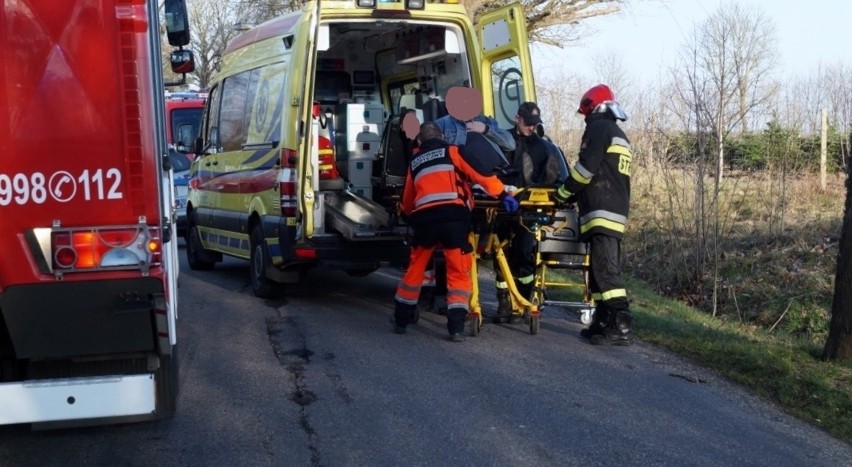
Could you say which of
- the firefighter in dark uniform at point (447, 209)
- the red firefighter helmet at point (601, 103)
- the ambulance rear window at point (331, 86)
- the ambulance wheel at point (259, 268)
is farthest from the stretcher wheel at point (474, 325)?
the ambulance rear window at point (331, 86)

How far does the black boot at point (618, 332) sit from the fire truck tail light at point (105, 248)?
14.6 feet

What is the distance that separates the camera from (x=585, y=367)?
7.15 meters

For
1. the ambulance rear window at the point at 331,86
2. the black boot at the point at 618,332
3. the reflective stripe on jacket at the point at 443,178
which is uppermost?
the ambulance rear window at the point at 331,86

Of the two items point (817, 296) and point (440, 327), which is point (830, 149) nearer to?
point (817, 296)

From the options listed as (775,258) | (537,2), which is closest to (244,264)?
(775,258)

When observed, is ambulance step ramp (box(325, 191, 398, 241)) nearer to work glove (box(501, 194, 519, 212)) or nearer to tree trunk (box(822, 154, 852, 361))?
work glove (box(501, 194, 519, 212))

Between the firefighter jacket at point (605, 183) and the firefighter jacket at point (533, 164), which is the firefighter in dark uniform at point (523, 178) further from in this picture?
the firefighter jacket at point (605, 183)

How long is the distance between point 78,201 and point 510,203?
156 inches

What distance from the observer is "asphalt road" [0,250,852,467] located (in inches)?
204

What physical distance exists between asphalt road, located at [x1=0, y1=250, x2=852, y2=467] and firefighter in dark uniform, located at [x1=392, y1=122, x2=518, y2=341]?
0.45m

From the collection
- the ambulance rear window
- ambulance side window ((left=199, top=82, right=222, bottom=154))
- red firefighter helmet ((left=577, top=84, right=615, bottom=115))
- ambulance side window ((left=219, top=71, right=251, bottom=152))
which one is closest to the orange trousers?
red firefighter helmet ((left=577, top=84, right=615, bottom=115))

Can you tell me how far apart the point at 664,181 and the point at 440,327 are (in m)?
6.05

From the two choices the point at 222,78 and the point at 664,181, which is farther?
the point at 664,181

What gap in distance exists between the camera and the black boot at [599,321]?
26.1 ft
